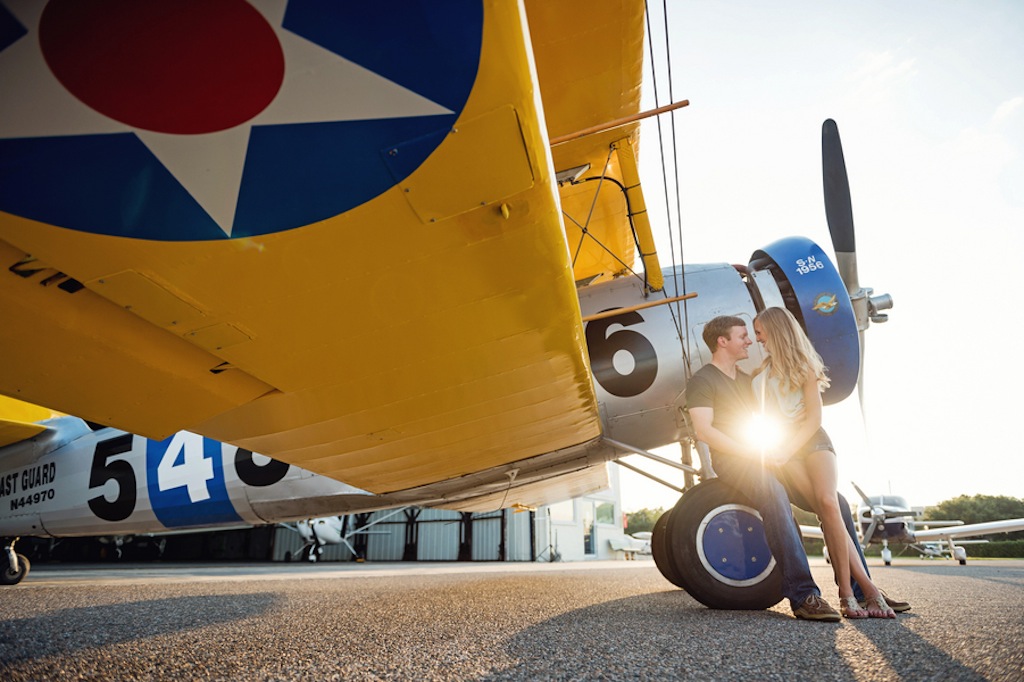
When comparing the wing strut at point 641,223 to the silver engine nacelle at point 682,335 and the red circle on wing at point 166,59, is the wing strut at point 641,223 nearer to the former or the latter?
the silver engine nacelle at point 682,335

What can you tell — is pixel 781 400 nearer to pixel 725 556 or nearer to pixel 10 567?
pixel 725 556

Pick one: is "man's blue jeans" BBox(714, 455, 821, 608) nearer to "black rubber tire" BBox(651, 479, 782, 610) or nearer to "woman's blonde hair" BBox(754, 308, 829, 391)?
"black rubber tire" BBox(651, 479, 782, 610)

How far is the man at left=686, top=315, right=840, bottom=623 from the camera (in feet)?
6.49

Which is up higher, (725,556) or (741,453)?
(741,453)

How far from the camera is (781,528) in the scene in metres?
2.03

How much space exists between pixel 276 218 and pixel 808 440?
83.0 inches

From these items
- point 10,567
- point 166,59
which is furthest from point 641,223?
point 10,567

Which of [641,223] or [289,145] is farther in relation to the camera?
[641,223]

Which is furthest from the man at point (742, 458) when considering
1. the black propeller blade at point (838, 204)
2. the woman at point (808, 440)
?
the black propeller blade at point (838, 204)

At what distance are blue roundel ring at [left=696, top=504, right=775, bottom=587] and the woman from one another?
0.90 ft

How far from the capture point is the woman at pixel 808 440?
6.59 feet

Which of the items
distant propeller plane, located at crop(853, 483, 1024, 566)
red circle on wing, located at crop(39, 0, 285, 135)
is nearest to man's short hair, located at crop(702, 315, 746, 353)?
red circle on wing, located at crop(39, 0, 285, 135)

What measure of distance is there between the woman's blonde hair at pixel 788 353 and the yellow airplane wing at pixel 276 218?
0.83 m

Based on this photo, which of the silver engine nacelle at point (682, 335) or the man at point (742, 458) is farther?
the silver engine nacelle at point (682, 335)
